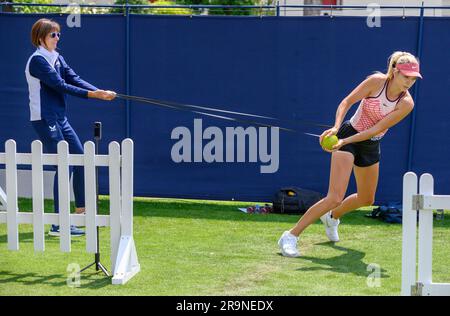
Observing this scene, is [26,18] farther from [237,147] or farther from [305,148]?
[305,148]

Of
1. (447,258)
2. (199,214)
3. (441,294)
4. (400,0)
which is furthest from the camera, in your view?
(400,0)

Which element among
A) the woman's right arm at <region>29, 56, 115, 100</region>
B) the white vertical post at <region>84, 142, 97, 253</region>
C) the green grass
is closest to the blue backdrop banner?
the green grass

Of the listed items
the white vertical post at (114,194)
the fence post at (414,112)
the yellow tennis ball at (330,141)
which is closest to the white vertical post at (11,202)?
the white vertical post at (114,194)

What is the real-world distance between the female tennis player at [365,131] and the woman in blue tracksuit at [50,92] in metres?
2.05

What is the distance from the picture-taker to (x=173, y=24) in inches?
350

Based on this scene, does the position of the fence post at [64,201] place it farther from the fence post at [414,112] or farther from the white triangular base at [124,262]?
the fence post at [414,112]

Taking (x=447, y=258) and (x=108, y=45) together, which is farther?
(x=108, y=45)

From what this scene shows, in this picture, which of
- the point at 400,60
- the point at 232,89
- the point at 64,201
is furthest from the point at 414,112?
the point at 64,201

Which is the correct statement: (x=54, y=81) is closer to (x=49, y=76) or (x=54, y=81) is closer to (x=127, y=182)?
(x=49, y=76)

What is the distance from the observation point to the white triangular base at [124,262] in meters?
5.52

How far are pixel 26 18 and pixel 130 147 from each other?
419 centimetres

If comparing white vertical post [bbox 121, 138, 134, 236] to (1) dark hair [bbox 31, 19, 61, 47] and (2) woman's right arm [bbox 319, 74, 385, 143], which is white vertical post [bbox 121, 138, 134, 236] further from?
(1) dark hair [bbox 31, 19, 61, 47]

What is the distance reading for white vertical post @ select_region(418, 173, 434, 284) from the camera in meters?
4.89
